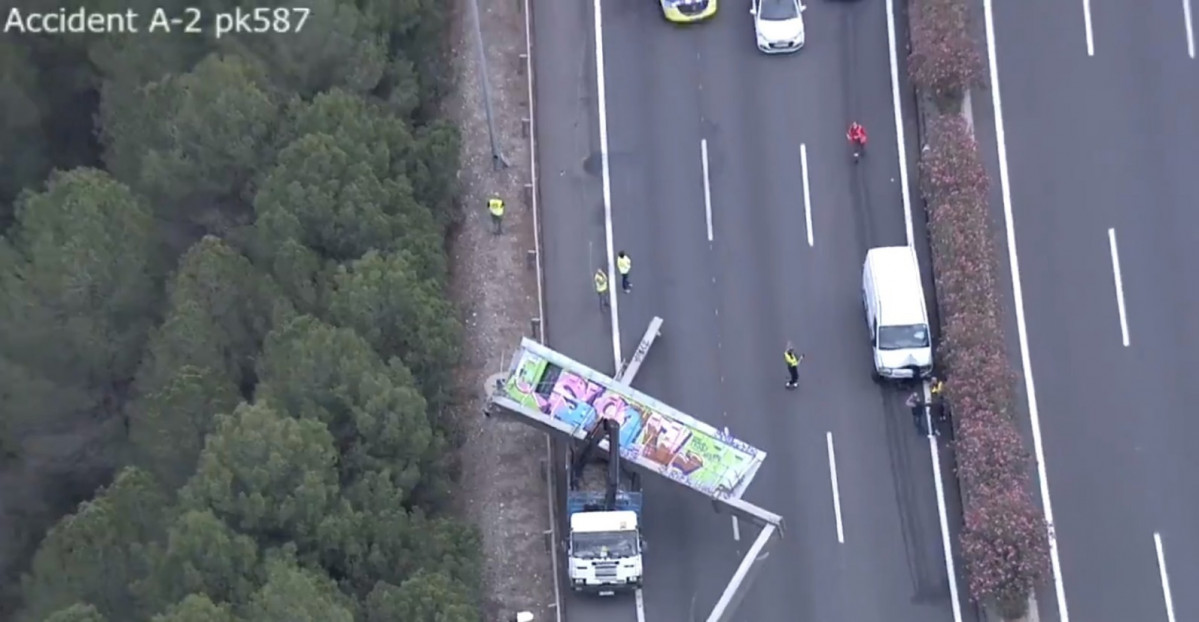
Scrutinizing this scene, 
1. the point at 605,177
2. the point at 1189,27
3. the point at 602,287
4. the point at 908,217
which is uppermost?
the point at 1189,27

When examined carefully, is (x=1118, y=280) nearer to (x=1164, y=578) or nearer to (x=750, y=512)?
(x=1164, y=578)

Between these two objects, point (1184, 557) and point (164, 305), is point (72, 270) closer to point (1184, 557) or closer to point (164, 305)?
point (164, 305)

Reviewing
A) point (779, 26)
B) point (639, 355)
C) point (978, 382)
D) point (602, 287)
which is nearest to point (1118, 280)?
point (978, 382)

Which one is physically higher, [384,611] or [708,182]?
[708,182]

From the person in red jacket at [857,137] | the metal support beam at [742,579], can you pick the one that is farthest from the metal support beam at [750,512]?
the person in red jacket at [857,137]

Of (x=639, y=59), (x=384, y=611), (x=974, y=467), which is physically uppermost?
(x=639, y=59)

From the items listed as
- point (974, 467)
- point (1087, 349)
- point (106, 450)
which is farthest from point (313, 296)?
point (1087, 349)
